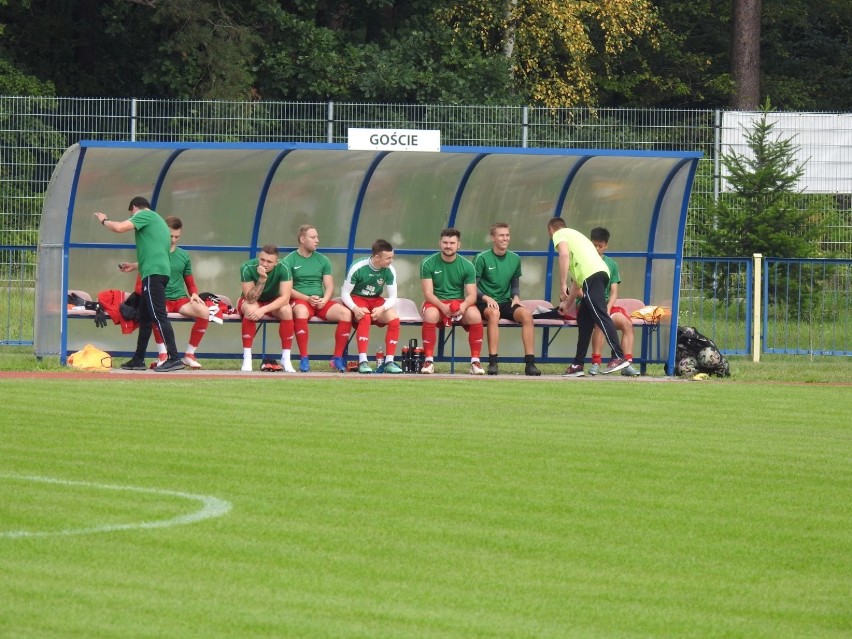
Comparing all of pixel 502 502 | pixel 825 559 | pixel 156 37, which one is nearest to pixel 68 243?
pixel 502 502

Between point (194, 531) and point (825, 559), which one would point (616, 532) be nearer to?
point (825, 559)

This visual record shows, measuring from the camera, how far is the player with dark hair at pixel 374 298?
1647 cm

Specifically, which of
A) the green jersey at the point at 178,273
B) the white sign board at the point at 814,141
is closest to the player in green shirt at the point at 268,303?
the green jersey at the point at 178,273

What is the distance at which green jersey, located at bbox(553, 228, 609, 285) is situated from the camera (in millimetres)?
16438

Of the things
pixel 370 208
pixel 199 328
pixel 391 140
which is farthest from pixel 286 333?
pixel 370 208

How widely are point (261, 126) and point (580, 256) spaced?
7.59 metres

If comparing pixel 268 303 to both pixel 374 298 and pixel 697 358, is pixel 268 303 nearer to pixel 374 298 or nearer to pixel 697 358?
pixel 374 298

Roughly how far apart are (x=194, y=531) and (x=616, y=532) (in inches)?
72.1

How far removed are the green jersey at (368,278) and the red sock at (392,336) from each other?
0.38 m

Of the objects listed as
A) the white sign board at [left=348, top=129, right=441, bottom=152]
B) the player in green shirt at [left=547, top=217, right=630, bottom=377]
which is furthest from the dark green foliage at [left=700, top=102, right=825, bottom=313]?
the white sign board at [left=348, top=129, right=441, bottom=152]

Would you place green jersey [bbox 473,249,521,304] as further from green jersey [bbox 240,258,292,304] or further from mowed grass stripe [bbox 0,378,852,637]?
mowed grass stripe [bbox 0,378,852,637]

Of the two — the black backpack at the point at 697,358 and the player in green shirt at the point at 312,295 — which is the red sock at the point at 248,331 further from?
the black backpack at the point at 697,358

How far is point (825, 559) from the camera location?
6.82m

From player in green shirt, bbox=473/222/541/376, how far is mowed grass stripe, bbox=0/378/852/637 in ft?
11.8
